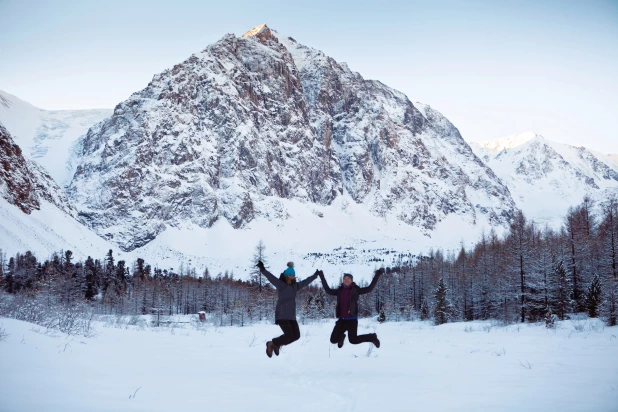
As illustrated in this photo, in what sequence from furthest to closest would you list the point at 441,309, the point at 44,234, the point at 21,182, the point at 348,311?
the point at 21,182, the point at 44,234, the point at 441,309, the point at 348,311

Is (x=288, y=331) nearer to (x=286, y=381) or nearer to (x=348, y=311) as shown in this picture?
(x=286, y=381)

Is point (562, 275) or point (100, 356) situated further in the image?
point (562, 275)

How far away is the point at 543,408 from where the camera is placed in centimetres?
670

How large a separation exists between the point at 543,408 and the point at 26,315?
1758cm

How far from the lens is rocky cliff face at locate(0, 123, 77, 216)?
465 ft

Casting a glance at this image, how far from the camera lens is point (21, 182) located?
149 meters

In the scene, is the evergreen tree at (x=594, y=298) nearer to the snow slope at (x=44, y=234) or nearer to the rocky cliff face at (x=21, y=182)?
the snow slope at (x=44, y=234)

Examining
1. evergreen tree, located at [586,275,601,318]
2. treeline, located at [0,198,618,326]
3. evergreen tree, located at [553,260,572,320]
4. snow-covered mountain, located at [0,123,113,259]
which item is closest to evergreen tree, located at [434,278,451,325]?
treeline, located at [0,198,618,326]

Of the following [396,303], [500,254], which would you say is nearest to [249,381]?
[500,254]

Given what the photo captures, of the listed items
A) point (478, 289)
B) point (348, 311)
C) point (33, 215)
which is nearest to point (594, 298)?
point (478, 289)

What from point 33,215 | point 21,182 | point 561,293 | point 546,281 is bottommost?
point 561,293

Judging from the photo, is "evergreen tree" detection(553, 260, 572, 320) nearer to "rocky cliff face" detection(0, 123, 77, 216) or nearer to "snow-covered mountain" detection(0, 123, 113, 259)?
"snow-covered mountain" detection(0, 123, 113, 259)

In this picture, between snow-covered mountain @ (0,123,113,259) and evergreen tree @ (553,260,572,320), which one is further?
snow-covered mountain @ (0,123,113,259)

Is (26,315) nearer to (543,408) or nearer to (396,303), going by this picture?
(543,408)
